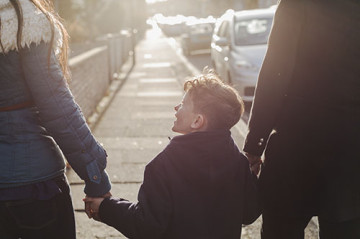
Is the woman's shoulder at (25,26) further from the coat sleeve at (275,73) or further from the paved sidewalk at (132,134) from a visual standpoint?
the paved sidewalk at (132,134)

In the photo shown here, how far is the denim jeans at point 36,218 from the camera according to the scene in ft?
5.84

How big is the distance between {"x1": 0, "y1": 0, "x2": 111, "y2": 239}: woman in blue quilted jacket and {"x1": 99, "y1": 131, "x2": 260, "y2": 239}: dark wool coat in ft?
0.80

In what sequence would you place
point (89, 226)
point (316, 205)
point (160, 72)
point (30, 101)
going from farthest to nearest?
1. point (160, 72)
2. point (89, 226)
3. point (316, 205)
4. point (30, 101)

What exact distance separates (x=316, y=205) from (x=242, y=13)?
354 inches

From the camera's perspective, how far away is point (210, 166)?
1.84m

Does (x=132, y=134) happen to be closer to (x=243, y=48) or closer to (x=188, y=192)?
(x=243, y=48)

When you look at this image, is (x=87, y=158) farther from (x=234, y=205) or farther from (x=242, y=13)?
(x=242, y=13)

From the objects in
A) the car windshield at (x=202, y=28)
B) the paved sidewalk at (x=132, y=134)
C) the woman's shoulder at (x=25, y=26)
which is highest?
the woman's shoulder at (x=25, y=26)

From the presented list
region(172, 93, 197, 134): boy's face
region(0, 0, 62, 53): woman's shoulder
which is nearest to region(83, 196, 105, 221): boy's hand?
region(172, 93, 197, 134): boy's face

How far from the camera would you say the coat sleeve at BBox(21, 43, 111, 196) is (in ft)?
5.66

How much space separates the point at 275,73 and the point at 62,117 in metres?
0.93

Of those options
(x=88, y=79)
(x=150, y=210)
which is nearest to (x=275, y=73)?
(x=150, y=210)

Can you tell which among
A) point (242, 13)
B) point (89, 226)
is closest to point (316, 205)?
point (89, 226)

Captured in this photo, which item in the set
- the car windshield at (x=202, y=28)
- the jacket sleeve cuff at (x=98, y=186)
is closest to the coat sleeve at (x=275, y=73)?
the jacket sleeve cuff at (x=98, y=186)
